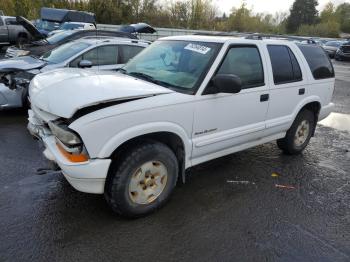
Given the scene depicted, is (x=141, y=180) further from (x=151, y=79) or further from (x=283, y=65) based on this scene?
(x=283, y=65)

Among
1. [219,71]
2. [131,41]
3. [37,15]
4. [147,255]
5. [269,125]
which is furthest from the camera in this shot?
[37,15]

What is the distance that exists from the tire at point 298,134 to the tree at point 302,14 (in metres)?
63.9

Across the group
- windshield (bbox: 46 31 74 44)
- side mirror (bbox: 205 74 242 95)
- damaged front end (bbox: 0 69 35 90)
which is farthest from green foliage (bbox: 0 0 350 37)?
side mirror (bbox: 205 74 242 95)

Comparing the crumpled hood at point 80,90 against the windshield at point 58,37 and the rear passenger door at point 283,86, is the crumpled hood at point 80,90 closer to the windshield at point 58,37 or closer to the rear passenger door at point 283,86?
the rear passenger door at point 283,86

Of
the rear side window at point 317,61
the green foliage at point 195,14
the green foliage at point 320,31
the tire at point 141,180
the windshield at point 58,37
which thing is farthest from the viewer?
the green foliage at point 320,31

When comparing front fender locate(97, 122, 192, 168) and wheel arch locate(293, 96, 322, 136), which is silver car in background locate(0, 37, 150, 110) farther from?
wheel arch locate(293, 96, 322, 136)

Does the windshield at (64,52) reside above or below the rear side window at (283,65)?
below

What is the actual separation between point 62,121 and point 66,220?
97 centimetres

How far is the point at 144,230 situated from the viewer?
3.21 metres

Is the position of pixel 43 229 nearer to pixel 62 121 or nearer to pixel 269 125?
pixel 62 121

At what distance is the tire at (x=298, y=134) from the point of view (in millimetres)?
5070

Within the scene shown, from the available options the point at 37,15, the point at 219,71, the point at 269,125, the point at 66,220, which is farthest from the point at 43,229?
the point at 37,15

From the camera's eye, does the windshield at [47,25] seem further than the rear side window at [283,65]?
Yes

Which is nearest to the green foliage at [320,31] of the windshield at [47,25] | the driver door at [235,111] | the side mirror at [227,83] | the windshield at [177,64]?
the windshield at [47,25]
